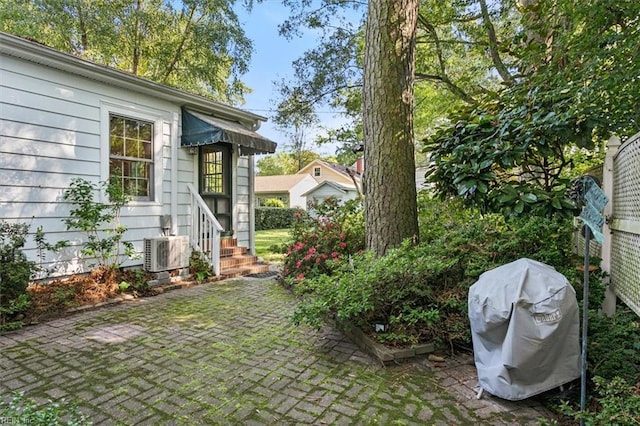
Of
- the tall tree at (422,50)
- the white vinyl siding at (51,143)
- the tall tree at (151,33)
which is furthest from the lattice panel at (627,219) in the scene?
the tall tree at (151,33)

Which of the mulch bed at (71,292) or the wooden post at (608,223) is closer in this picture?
the wooden post at (608,223)

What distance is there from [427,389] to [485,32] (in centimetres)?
724

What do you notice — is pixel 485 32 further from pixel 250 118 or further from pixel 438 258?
pixel 438 258

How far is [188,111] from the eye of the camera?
6.37 metres

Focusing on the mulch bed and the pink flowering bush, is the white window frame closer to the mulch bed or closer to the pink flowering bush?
the mulch bed

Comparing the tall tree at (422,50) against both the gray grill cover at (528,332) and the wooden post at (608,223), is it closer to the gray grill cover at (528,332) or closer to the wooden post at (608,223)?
the wooden post at (608,223)

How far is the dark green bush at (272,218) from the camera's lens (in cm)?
1852

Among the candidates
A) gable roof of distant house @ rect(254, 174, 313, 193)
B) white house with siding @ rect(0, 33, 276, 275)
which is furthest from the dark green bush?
white house with siding @ rect(0, 33, 276, 275)

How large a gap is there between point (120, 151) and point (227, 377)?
174 inches

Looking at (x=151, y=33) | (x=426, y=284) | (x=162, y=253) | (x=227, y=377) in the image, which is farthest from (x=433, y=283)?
(x=151, y=33)

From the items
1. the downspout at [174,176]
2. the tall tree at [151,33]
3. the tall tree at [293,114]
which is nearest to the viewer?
the downspout at [174,176]

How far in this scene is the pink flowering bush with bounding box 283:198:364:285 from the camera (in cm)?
528

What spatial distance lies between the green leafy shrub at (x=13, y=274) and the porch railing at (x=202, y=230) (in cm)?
251

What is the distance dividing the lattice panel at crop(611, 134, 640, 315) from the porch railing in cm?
540
